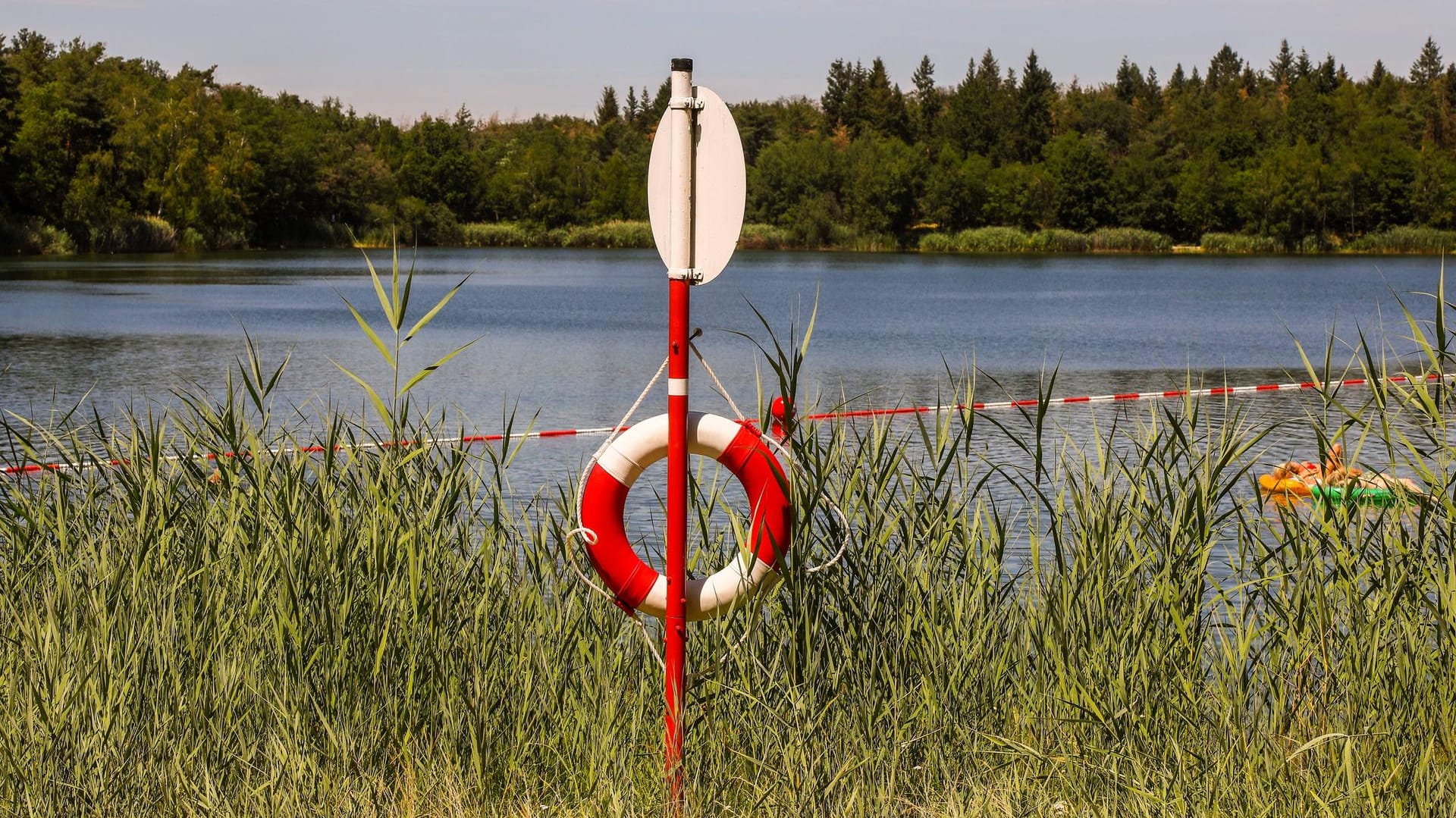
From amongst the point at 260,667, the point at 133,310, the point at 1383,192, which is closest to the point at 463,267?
the point at 133,310

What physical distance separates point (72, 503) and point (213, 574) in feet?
4.56

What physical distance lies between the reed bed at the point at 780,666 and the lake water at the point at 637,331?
0.63 metres

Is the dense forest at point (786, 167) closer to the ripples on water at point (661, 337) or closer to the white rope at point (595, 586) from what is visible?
the ripples on water at point (661, 337)

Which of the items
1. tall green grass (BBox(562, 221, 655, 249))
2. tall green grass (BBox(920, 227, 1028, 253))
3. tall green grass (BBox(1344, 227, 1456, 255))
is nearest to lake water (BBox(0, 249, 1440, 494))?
tall green grass (BBox(1344, 227, 1456, 255))

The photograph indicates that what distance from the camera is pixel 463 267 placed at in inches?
2389

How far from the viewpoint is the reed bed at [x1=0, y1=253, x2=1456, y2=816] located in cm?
326

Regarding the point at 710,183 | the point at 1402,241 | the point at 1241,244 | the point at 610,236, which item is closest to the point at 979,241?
the point at 1241,244

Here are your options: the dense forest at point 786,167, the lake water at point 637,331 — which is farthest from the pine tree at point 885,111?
the lake water at point 637,331

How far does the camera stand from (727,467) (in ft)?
11.4

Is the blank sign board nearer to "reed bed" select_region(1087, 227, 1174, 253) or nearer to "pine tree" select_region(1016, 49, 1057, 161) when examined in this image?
"reed bed" select_region(1087, 227, 1174, 253)

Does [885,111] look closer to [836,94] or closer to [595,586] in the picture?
[836,94]

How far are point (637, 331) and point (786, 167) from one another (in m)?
68.6

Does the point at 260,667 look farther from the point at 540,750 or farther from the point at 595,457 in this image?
the point at 595,457

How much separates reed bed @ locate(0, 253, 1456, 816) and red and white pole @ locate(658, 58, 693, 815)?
159 mm
